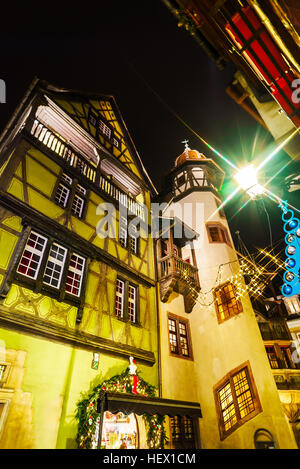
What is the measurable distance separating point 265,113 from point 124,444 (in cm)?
1424

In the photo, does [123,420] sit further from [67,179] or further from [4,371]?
[67,179]

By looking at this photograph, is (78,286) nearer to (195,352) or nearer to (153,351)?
(153,351)

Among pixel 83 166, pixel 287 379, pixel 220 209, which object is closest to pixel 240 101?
pixel 83 166

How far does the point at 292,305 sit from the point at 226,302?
15.7 meters

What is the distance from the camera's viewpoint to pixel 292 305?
81.5 feet

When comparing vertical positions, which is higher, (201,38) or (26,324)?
(201,38)

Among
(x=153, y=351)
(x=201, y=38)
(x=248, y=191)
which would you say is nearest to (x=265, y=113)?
(x=201, y=38)

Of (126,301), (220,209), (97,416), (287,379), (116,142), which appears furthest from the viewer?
(220,209)

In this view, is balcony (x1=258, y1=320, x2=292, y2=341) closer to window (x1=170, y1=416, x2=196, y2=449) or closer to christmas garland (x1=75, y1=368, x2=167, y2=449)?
window (x1=170, y1=416, x2=196, y2=449)

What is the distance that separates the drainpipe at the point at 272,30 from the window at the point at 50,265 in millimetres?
8828

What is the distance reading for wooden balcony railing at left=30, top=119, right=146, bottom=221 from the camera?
1091 centimetres

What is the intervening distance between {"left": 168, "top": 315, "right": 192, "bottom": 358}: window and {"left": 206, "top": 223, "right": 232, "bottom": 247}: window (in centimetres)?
596

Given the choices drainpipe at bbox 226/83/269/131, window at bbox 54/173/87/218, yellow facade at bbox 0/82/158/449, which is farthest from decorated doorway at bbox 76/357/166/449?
drainpipe at bbox 226/83/269/131

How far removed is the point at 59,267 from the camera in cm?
875
